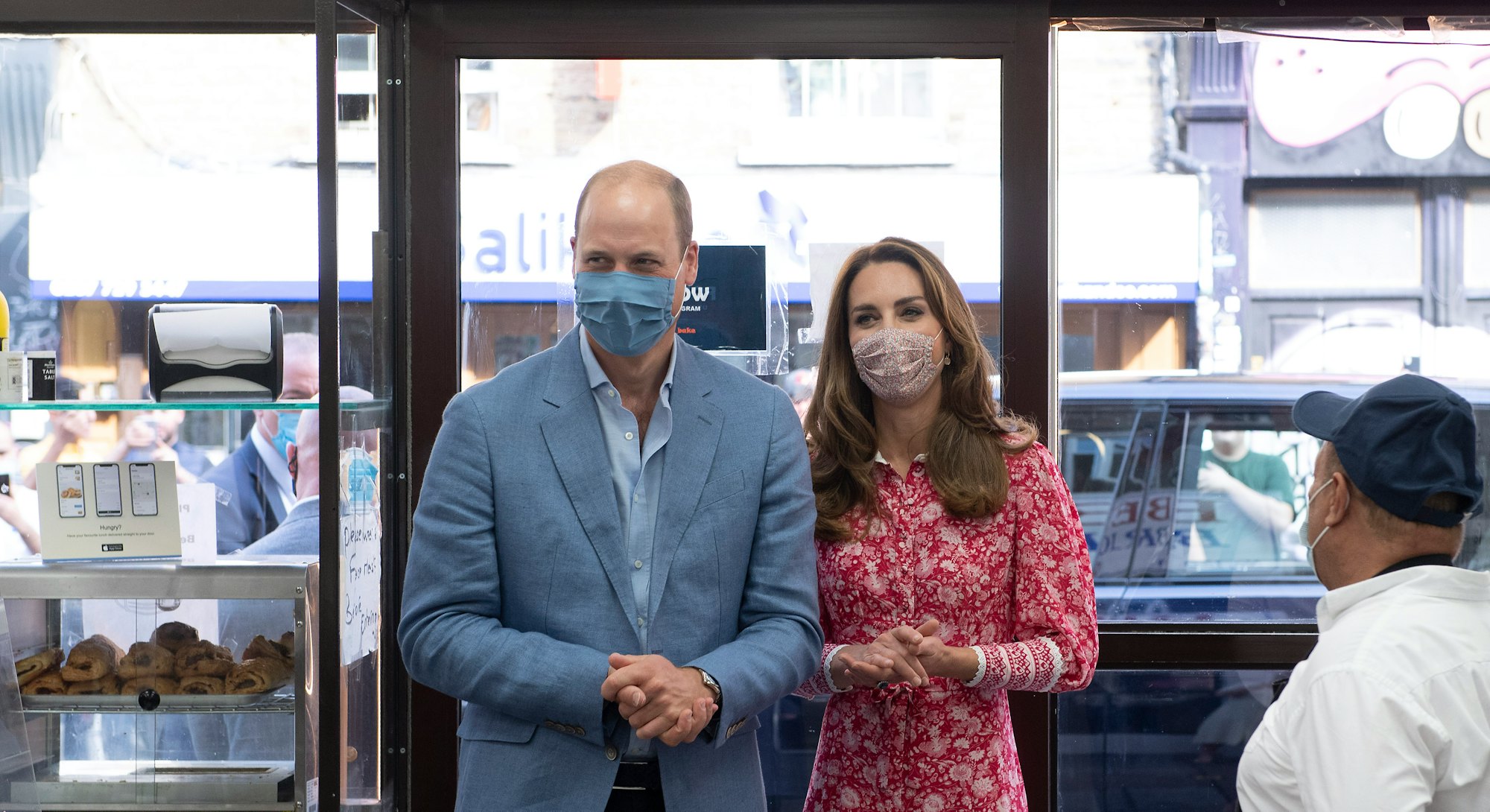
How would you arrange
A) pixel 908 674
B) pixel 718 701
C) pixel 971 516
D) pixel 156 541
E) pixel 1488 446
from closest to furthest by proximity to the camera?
pixel 718 701, pixel 908 674, pixel 971 516, pixel 156 541, pixel 1488 446

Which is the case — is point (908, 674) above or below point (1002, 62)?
below

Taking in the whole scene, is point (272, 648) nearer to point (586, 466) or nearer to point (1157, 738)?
point (586, 466)

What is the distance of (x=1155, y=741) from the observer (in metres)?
3.06

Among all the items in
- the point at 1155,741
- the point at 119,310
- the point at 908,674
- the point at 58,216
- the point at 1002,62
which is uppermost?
the point at 1002,62

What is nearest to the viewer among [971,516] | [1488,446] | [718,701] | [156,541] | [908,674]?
[718,701]

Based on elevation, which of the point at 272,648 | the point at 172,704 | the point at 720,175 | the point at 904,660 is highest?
the point at 720,175

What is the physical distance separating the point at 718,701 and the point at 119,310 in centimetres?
221

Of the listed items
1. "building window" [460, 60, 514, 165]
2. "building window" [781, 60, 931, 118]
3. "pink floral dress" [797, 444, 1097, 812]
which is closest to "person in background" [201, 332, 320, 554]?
"building window" [460, 60, 514, 165]

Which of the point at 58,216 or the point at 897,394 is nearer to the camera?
the point at 897,394

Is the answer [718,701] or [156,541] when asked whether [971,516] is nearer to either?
[718,701]

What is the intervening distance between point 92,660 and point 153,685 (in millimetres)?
145

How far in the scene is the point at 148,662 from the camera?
8.41ft


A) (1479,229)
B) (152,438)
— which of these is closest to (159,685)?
(152,438)

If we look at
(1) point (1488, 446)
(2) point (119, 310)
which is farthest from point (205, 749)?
(1) point (1488, 446)
